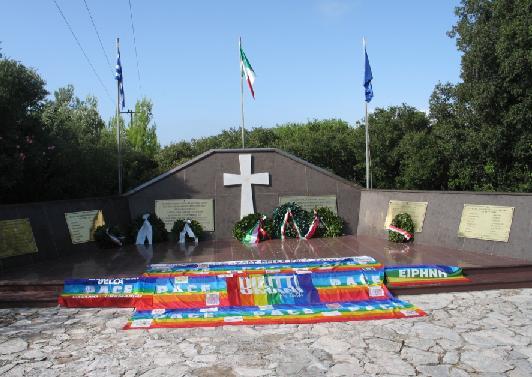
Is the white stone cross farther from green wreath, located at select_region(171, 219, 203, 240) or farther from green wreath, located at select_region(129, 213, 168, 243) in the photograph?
green wreath, located at select_region(129, 213, 168, 243)

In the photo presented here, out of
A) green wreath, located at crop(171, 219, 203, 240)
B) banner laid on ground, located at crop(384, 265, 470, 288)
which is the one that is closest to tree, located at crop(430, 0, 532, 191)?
banner laid on ground, located at crop(384, 265, 470, 288)

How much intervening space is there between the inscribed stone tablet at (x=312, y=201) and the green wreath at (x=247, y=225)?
733mm

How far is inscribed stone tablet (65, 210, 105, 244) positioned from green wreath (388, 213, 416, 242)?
249 inches

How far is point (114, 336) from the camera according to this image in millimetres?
5406

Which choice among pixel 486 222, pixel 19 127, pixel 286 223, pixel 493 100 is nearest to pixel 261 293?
pixel 286 223

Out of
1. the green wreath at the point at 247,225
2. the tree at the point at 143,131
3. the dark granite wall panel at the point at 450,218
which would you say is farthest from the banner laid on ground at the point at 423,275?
the tree at the point at 143,131

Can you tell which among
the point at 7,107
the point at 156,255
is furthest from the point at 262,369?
the point at 7,107

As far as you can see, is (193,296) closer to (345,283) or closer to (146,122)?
(345,283)

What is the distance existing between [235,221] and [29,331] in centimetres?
597

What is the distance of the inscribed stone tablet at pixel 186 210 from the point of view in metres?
11.1

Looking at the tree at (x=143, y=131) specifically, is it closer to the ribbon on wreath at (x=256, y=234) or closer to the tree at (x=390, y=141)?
the tree at (x=390, y=141)

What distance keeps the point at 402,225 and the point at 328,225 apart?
1.82 meters

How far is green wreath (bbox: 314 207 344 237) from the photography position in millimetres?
10859

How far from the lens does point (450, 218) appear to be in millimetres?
9117
